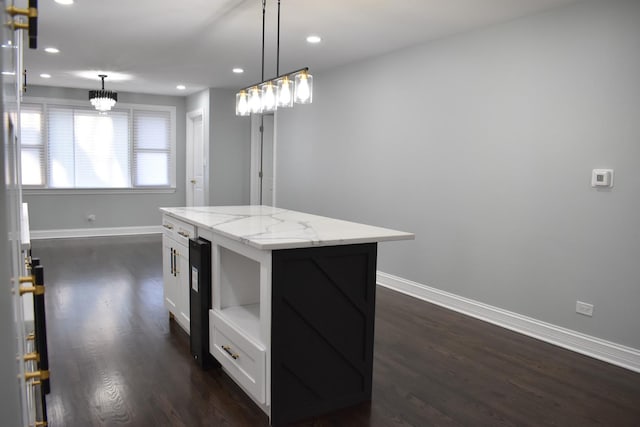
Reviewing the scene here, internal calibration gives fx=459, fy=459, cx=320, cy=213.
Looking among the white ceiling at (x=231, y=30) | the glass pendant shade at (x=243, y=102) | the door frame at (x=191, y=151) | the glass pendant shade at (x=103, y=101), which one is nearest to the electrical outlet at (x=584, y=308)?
the white ceiling at (x=231, y=30)

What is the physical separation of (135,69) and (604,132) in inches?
207

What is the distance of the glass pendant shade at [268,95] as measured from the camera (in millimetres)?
3127

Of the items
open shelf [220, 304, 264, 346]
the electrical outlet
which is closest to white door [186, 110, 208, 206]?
open shelf [220, 304, 264, 346]

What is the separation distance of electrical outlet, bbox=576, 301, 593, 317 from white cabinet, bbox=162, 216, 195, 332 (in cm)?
271

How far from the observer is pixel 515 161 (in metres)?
3.58

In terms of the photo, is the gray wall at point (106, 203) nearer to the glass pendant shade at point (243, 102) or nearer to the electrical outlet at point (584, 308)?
the glass pendant shade at point (243, 102)

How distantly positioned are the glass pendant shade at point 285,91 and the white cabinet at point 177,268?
104cm

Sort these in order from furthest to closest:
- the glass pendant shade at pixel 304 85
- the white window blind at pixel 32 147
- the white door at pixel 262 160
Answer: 1. the white door at pixel 262 160
2. the white window blind at pixel 32 147
3. the glass pendant shade at pixel 304 85

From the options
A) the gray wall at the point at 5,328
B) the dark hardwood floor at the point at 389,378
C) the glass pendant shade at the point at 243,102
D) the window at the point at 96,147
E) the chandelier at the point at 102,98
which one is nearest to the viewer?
the gray wall at the point at 5,328

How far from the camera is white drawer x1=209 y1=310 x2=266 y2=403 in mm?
2176

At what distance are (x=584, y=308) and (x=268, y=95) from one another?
2.66m

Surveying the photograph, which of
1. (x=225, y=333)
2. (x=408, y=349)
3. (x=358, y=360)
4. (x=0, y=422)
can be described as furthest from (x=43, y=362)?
(x=408, y=349)

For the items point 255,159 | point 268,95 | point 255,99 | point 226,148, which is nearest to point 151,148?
point 226,148

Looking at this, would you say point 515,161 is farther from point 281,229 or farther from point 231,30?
point 231,30
